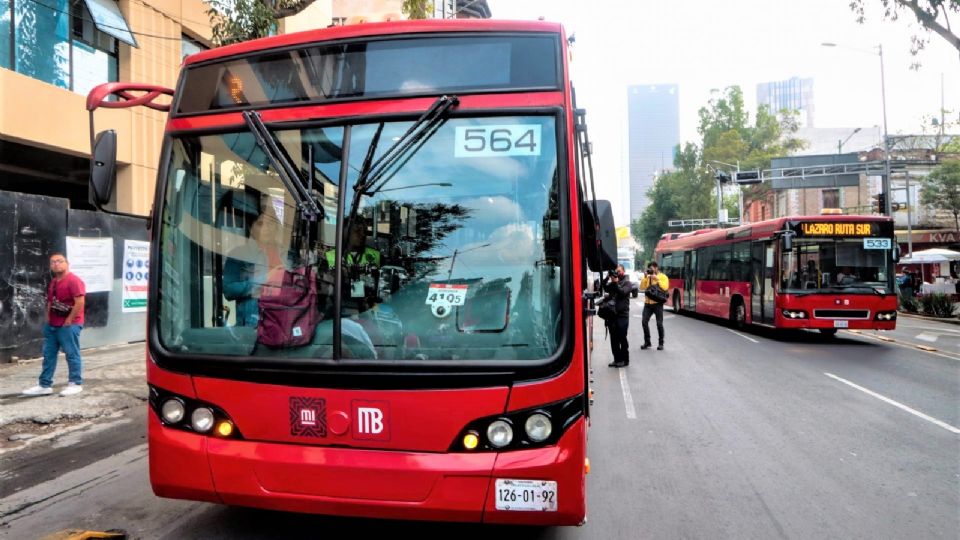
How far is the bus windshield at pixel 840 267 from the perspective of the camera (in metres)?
13.5

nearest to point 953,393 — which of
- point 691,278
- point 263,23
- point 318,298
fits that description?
point 318,298

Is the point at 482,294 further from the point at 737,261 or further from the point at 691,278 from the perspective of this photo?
the point at 691,278

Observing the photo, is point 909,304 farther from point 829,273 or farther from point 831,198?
point 831,198

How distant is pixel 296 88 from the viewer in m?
3.45

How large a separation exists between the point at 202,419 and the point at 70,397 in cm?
555

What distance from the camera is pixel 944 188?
36.0 meters

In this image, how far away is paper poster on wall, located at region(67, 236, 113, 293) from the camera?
35.8 ft

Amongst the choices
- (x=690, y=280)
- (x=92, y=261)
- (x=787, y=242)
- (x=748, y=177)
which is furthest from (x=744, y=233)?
(x=748, y=177)

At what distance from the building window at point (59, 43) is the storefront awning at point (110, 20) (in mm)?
23

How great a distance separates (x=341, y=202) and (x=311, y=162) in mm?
306

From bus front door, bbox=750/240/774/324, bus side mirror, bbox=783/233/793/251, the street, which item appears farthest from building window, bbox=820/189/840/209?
the street

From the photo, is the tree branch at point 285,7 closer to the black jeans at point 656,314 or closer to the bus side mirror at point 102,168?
the bus side mirror at point 102,168

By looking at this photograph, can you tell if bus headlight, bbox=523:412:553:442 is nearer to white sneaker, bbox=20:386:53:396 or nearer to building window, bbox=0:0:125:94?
white sneaker, bbox=20:386:53:396

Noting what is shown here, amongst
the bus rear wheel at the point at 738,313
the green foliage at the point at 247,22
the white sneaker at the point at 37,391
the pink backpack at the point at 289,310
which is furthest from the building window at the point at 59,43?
the bus rear wheel at the point at 738,313
